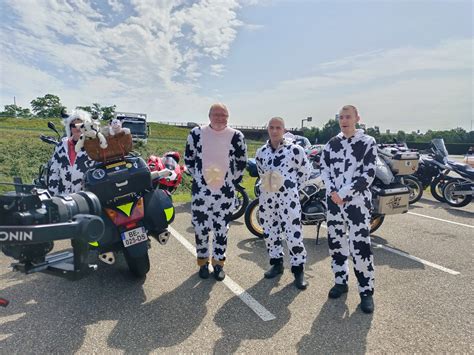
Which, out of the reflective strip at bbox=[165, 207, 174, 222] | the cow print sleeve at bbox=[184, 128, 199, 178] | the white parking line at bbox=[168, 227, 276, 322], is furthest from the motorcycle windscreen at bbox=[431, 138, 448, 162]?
the reflective strip at bbox=[165, 207, 174, 222]

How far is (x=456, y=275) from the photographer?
12.5 ft

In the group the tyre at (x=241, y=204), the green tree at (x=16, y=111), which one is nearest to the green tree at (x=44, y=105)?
the green tree at (x=16, y=111)

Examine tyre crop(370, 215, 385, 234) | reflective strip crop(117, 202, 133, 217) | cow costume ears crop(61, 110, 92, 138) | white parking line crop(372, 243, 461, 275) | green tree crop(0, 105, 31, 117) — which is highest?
green tree crop(0, 105, 31, 117)

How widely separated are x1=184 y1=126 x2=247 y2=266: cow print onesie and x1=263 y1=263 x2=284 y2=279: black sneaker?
0.52 meters

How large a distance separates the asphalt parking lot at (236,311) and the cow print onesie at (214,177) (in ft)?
1.62

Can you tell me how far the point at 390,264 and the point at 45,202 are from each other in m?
3.90

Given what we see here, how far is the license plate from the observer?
3.00 metres

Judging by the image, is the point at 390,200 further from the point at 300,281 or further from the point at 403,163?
the point at 300,281

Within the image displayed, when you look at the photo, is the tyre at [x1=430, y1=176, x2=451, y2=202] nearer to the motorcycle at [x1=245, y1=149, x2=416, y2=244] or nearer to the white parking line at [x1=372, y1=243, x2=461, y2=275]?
the motorcycle at [x1=245, y1=149, x2=416, y2=244]

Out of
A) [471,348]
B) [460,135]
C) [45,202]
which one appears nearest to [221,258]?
[45,202]

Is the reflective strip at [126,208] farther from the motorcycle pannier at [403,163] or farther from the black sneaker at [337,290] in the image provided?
A: the motorcycle pannier at [403,163]

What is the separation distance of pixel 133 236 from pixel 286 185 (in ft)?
5.23

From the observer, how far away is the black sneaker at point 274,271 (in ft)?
12.0

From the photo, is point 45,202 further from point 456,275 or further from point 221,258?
point 456,275
